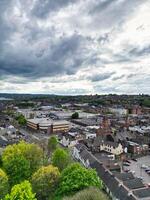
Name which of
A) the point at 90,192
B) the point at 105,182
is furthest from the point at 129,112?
the point at 90,192

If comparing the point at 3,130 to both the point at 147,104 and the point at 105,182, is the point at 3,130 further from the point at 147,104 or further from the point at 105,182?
the point at 147,104

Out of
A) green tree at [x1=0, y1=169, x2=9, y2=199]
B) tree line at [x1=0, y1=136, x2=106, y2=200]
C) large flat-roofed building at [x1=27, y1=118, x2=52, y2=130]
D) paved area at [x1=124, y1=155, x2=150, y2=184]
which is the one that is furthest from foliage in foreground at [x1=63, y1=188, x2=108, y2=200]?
large flat-roofed building at [x1=27, y1=118, x2=52, y2=130]

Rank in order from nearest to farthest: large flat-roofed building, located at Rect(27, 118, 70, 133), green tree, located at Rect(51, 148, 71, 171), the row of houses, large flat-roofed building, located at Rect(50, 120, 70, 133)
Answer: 1. the row of houses
2. green tree, located at Rect(51, 148, 71, 171)
3. large flat-roofed building, located at Rect(50, 120, 70, 133)
4. large flat-roofed building, located at Rect(27, 118, 70, 133)

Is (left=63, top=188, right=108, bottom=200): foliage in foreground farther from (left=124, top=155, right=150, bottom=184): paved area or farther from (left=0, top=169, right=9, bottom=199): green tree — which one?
(left=124, top=155, right=150, bottom=184): paved area

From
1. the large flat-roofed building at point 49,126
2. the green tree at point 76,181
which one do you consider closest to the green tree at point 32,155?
the green tree at point 76,181

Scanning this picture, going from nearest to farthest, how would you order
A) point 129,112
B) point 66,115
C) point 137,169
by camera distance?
point 137,169 → point 66,115 → point 129,112
